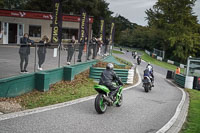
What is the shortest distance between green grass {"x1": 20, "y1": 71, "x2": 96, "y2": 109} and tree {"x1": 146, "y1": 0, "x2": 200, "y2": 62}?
50115 mm

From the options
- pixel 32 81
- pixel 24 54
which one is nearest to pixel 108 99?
pixel 32 81

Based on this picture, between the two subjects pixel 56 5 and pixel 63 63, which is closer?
pixel 63 63

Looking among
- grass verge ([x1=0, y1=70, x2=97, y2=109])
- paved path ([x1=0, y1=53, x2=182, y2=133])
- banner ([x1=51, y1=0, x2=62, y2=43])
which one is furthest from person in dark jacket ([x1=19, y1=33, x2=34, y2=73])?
banner ([x1=51, y1=0, x2=62, y2=43])

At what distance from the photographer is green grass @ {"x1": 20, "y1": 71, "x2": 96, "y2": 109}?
9.20m

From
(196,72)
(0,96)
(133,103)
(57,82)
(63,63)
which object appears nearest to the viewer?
(0,96)

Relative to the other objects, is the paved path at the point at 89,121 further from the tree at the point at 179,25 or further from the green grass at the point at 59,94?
the tree at the point at 179,25

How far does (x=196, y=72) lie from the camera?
Result: 21828 millimetres

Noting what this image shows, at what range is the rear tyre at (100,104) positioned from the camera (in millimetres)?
8516

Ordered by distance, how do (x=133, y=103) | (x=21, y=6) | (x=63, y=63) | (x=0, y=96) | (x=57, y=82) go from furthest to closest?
(x=21, y=6) → (x=63, y=63) → (x=57, y=82) → (x=133, y=103) → (x=0, y=96)

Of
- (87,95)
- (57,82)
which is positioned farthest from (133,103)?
(57,82)

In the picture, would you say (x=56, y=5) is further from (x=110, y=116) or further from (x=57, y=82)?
(x=110, y=116)

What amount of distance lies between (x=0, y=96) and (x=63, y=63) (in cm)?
567

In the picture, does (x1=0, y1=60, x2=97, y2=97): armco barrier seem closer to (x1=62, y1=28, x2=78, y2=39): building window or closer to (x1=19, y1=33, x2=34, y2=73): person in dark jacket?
(x1=19, y1=33, x2=34, y2=73): person in dark jacket

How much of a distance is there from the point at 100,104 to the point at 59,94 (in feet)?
9.44
